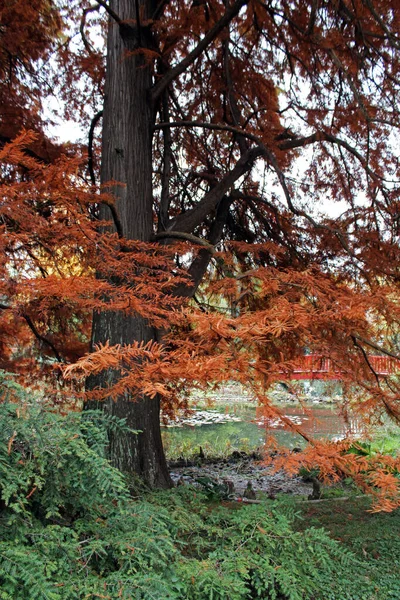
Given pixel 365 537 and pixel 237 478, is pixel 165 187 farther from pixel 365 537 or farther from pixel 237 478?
pixel 237 478

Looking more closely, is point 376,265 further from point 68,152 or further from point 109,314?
point 68,152

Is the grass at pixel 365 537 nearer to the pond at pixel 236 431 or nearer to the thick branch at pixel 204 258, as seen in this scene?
the thick branch at pixel 204 258

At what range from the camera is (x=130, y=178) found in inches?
174

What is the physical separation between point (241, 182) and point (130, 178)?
197cm

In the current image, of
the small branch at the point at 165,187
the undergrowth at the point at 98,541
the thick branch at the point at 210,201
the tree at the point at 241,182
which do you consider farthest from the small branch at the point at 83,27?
the undergrowth at the point at 98,541

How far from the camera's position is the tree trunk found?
4.03 metres

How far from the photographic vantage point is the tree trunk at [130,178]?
4027 millimetres

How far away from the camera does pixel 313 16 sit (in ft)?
11.7

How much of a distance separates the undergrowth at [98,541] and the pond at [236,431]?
176 inches

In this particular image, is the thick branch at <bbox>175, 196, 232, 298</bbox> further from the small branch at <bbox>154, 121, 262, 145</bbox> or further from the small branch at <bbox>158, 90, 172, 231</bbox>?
the small branch at <bbox>154, 121, 262, 145</bbox>

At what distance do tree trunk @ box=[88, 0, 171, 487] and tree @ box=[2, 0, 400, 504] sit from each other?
12 mm

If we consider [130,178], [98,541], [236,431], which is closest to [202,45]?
[130,178]

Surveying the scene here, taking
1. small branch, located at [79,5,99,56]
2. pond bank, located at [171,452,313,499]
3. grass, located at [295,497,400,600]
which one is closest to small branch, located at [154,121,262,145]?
small branch, located at [79,5,99,56]

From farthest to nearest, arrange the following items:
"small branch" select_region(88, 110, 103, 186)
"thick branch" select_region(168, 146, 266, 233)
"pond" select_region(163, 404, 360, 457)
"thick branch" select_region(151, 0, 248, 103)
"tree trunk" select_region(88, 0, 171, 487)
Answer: "pond" select_region(163, 404, 360, 457), "small branch" select_region(88, 110, 103, 186), "thick branch" select_region(168, 146, 266, 233), "thick branch" select_region(151, 0, 248, 103), "tree trunk" select_region(88, 0, 171, 487)
